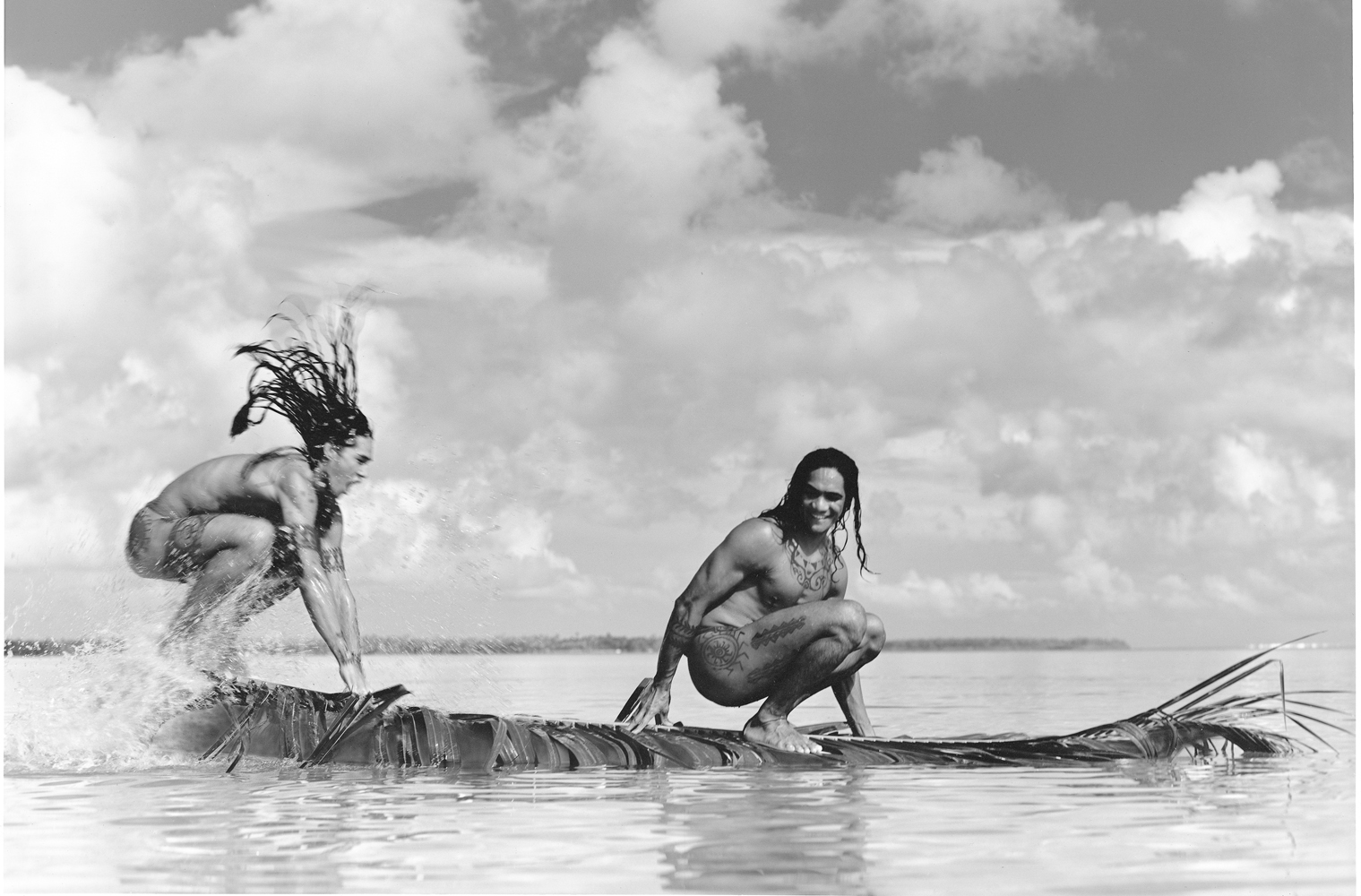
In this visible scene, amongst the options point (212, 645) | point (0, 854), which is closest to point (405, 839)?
point (0, 854)

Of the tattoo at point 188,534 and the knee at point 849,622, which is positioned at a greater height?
the tattoo at point 188,534

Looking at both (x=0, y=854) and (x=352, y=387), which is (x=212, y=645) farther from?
(x=0, y=854)

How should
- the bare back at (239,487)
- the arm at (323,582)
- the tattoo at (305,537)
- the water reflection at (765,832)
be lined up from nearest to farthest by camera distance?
the water reflection at (765,832), the arm at (323,582), the tattoo at (305,537), the bare back at (239,487)

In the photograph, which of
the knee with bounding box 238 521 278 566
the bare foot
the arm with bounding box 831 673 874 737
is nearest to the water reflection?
the bare foot

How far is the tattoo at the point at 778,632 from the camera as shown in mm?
7551

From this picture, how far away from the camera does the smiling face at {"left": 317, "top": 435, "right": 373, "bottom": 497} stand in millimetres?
8070

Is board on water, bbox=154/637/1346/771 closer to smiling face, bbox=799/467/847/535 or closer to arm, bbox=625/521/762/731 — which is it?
arm, bbox=625/521/762/731

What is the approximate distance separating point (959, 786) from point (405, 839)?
2680 mm

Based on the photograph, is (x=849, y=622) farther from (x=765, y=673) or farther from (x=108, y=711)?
(x=108, y=711)

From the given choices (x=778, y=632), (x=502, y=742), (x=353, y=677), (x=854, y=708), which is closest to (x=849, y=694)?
(x=854, y=708)

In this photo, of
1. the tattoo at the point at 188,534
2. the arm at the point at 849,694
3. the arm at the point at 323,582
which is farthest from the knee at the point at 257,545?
the arm at the point at 849,694

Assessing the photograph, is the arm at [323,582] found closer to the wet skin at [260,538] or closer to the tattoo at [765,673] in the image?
the wet skin at [260,538]

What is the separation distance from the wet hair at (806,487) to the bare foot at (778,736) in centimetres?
92

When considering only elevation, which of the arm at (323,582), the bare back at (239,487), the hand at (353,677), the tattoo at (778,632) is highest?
the bare back at (239,487)
